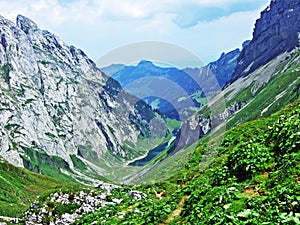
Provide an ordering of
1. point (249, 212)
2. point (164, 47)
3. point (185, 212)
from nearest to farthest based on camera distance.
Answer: point (249, 212)
point (185, 212)
point (164, 47)

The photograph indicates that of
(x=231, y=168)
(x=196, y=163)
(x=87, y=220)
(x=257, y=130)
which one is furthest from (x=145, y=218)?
(x=196, y=163)

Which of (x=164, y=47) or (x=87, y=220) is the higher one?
(x=164, y=47)

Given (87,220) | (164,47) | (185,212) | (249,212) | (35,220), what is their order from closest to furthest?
(249,212) < (185,212) < (87,220) < (164,47) < (35,220)

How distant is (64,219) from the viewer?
5353 cm

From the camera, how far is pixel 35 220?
191 ft

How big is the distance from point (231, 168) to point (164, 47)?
2653cm

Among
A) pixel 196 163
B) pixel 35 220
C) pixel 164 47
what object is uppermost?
pixel 164 47

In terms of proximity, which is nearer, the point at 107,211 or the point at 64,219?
the point at 107,211

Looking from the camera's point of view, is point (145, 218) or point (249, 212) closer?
point (249, 212)

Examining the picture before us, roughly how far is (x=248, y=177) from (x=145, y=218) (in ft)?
27.7

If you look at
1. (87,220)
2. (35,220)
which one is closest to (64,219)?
(35,220)

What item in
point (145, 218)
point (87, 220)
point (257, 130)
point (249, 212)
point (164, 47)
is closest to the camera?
point (249, 212)

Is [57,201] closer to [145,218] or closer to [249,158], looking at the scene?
[145,218]

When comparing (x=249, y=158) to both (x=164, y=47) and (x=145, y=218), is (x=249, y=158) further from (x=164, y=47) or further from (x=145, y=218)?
(x=164, y=47)
